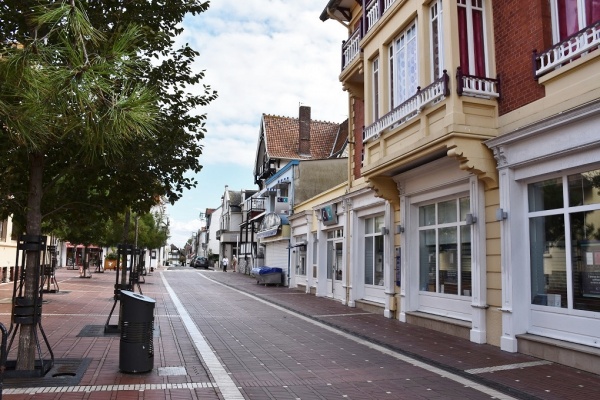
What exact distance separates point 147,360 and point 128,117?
4.29m

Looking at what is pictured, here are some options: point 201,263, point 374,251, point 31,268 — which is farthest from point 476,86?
point 201,263

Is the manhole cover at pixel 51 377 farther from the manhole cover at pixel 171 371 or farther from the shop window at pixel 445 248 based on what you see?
the shop window at pixel 445 248

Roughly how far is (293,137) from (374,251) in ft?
79.4

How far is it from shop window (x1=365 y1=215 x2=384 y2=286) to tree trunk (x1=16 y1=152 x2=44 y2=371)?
410 inches

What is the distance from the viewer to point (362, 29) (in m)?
14.7

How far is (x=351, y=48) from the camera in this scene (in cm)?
1639

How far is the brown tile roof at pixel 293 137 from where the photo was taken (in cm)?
3794

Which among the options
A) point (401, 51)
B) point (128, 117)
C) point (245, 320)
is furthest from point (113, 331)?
point (401, 51)

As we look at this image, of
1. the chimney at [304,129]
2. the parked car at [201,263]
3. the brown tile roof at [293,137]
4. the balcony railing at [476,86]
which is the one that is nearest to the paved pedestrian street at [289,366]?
the balcony railing at [476,86]

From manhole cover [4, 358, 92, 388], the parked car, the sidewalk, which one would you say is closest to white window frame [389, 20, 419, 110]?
the sidewalk

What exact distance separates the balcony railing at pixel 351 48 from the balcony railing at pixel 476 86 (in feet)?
19.7

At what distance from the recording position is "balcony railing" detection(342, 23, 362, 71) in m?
15.6

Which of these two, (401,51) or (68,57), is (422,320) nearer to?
(401,51)

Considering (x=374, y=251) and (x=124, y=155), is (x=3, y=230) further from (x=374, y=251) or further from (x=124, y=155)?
(x=124, y=155)
